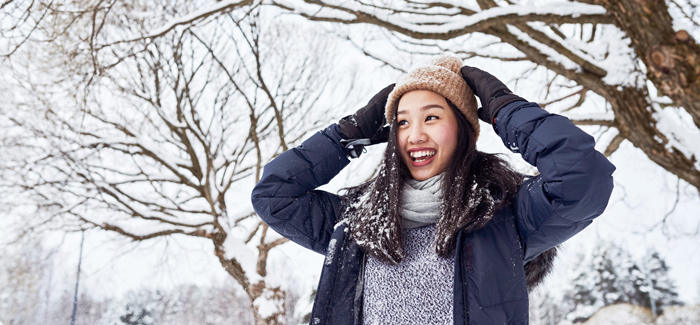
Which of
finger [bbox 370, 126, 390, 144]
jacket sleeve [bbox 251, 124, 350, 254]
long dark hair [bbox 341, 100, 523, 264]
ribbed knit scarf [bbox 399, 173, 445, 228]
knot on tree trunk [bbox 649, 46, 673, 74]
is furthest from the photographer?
knot on tree trunk [bbox 649, 46, 673, 74]

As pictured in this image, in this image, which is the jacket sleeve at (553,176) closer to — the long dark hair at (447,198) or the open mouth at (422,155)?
the long dark hair at (447,198)

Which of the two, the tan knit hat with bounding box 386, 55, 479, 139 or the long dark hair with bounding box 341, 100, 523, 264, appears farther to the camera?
the tan knit hat with bounding box 386, 55, 479, 139

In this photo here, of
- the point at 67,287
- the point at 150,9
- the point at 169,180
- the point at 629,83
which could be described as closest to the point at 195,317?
the point at 67,287

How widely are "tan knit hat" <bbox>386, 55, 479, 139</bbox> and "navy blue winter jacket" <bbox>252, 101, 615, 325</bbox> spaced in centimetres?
20

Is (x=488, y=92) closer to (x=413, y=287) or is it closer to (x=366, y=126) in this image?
(x=366, y=126)

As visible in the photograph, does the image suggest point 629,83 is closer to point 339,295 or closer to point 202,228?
point 339,295

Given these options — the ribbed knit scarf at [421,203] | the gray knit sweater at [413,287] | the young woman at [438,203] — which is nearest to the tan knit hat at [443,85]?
the young woman at [438,203]

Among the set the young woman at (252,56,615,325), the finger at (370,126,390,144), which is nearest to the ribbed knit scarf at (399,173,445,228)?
the young woman at (252,56,615,325)

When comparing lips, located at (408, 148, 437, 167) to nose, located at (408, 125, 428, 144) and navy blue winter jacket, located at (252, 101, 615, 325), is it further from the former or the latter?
navy blue winter jacket, located at (252, 101, 615, 325)

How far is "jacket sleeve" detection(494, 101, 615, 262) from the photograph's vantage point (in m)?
1.01

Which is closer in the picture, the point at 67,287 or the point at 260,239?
the point at 260,239

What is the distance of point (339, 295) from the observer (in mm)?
1285

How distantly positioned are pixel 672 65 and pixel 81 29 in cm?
536

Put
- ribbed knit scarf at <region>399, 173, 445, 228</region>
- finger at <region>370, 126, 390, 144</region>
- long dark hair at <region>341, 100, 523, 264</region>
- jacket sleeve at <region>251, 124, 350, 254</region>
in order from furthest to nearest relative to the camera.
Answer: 1. finger at <region>370, 126, 390, 144</region>
2. jacket sleeve at <region>251, 124, 350, 254</region>
3. ribbed knit scarf at <region>399, 173, 445, 228</region>
4. long dark hair at <region>341, 100, 523, 264</region>
